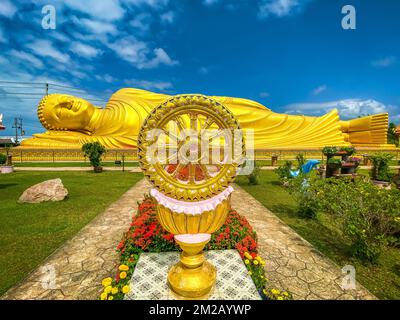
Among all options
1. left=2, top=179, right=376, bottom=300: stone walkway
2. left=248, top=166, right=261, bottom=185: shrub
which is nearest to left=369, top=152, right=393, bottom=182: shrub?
left=248, top=166, right=261, bottom=185: shrub

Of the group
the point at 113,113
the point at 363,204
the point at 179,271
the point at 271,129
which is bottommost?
the point at 179,271

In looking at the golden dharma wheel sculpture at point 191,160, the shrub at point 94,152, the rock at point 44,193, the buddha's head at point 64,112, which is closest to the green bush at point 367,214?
the golden dharma wheel sculpture at point 191,160

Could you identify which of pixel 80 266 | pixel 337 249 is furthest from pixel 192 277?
pixel 337 249

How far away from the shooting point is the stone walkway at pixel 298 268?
10.5 feet

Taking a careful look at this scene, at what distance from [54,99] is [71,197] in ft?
41.7

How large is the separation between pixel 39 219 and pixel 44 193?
73.2 inches

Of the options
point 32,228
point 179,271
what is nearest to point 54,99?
point 32,228

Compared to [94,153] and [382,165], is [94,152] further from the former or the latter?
[382,165]

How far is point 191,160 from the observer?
2.01 m

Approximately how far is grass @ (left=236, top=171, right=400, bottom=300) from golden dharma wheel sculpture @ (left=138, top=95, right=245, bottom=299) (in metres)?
2.99

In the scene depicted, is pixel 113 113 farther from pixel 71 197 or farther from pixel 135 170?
pixel 71 197

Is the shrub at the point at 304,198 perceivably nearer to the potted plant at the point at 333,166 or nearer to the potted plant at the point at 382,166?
the potted plant at the point at 333,166

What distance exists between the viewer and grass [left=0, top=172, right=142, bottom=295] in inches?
158

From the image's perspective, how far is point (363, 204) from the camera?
13.9ft
